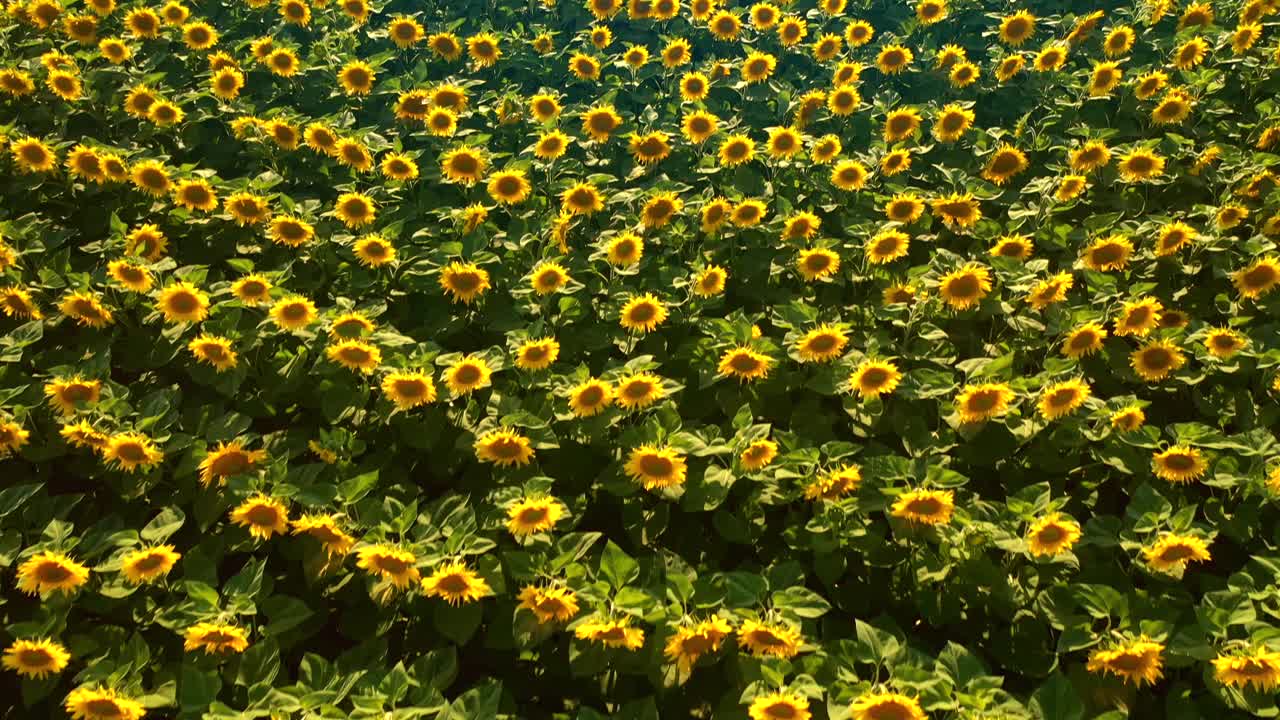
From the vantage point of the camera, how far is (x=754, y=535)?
2801 millimetres

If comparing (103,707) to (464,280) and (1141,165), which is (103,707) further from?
(1141,165)

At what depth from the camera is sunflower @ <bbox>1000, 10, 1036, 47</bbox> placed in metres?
5.16

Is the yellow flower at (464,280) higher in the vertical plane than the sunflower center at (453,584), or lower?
higher

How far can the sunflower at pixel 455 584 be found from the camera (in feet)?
7.78

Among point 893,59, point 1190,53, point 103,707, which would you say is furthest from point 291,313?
point 1190,53

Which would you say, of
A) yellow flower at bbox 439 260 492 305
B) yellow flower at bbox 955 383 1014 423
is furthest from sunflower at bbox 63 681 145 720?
yellow flower at bbox 955 383 1014 423

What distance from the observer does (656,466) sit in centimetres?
276

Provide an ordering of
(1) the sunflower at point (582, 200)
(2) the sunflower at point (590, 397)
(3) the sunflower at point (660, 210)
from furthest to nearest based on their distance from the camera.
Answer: (1) the sunflower at point (582, 200)
(3) the sunflower at point (660, 210)
(2) the sunflower at point (590, 397)

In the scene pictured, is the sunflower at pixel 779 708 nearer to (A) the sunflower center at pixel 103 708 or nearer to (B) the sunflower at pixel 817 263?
(A) the sunflower center at pixel 103 708

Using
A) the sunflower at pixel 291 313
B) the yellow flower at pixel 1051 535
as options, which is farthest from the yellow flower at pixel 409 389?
the yellow flower at pixel 1051 535

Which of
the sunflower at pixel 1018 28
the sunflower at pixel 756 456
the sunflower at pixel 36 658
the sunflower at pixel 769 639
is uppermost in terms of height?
the sunflower at pixel 1018 28

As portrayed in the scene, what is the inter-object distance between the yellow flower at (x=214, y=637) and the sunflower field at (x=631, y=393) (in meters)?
0.01

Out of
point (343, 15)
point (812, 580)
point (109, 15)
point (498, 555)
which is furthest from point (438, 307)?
point (109, 15)

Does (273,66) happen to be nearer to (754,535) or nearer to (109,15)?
(109,15)
